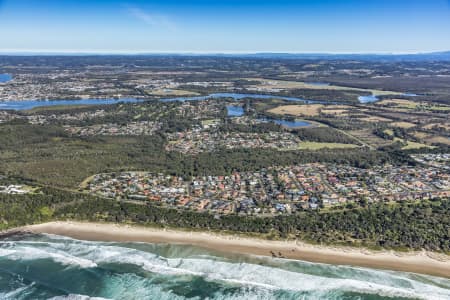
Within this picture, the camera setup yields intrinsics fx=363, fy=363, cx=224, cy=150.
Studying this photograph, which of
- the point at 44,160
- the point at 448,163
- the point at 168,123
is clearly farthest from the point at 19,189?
the point at 448,163

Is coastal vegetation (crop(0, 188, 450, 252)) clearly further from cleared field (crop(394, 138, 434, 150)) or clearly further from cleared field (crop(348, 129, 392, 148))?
cleared field (crop(348, 129, 392, 148))

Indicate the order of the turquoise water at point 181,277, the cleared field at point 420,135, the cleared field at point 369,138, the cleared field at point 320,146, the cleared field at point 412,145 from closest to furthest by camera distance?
the turquoise water at point 181,277
the cleared field at point 320,146
the cleared field at point 412,145
the cleared field at point 369,138
the cleared field at point 420,135

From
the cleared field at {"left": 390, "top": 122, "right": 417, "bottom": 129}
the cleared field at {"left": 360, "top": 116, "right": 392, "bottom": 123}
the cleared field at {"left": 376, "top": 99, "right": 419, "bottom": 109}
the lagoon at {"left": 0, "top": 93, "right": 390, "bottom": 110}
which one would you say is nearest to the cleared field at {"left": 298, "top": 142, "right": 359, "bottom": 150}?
the cleared field at {"left": 390, "top": 122, "right": 417, "bottom": 129}

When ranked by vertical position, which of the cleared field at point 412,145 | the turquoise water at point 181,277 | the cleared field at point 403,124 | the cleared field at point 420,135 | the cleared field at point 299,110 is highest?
the cleared field at point 299,110

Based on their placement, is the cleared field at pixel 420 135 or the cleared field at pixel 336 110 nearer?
the cleared field at pixel 420 135

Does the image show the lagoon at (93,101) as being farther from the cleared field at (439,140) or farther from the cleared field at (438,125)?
the cleared field at (439,140)

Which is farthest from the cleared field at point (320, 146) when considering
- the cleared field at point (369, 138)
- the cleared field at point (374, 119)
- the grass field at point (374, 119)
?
the cleared field at point (374, 119)

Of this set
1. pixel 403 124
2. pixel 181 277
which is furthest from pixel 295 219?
pixel 403 124

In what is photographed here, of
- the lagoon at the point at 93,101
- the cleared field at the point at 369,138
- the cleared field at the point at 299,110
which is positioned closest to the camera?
the cleared field at the point at 369,138

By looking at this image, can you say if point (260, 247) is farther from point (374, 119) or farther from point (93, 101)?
point (93, 101)
